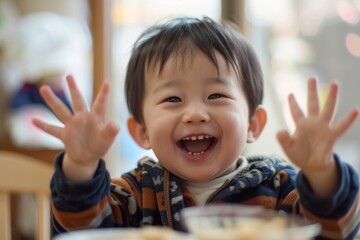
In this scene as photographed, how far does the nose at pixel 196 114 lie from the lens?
91 centimetres

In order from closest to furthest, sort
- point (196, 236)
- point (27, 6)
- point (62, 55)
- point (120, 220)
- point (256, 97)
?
point (196, 236) < point (120, 220) < point (256, 97) < point (62, 55) < point (27, 6)

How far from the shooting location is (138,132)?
1.10m

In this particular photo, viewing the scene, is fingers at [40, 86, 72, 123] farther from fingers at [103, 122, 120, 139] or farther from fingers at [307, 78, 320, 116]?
fingers at [307, 78, 320, 116]

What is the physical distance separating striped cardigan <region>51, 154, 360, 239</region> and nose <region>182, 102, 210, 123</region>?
121mm

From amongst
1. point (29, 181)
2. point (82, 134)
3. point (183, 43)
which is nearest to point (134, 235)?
point (82, 134)

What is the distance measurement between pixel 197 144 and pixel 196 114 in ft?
0.27

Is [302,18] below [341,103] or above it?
above

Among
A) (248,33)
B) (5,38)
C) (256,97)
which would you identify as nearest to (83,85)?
(5,38)

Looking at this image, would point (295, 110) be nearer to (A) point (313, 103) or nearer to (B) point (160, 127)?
(A) point (313, 103)

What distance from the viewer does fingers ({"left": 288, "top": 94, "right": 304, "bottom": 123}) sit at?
73 centimetres

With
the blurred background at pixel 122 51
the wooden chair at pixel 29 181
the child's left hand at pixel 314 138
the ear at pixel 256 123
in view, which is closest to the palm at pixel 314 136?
the child's left hand at pixel 314 138

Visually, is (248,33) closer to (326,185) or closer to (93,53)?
(93,53)

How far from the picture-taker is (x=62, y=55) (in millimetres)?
2516

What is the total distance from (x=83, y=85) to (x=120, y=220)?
1.66m
